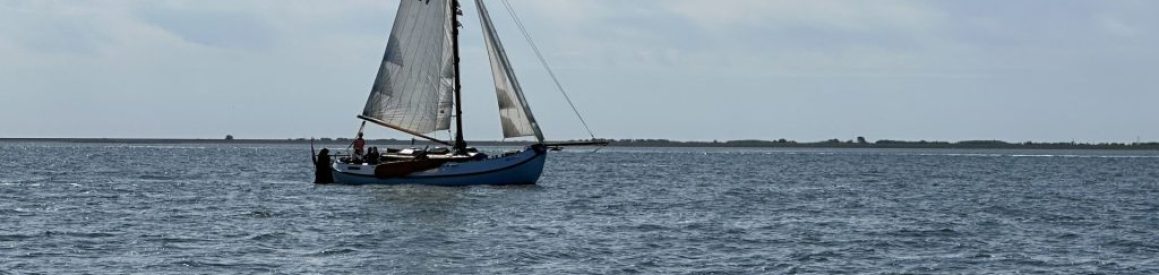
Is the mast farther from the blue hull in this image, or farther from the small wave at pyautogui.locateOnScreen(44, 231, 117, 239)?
the small wave at pyautogui.locateOnScreen(44, 231, 117, 239)

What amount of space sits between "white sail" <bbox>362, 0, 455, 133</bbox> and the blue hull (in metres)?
2.73

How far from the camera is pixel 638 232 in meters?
43.5

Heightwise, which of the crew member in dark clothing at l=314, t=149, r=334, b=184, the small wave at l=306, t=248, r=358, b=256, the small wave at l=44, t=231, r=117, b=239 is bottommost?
the small wave at l=306, t=248, r=358, b=256

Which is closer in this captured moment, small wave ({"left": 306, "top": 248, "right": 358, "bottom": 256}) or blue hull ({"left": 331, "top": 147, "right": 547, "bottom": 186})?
small wave ({"left": 306, "top": 248, "right": 358, "bottom": 256})

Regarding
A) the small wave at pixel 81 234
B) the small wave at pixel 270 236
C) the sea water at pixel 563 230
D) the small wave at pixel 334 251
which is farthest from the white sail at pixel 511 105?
the small wave at pixel 334 251

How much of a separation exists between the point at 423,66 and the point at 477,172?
544 centimetres

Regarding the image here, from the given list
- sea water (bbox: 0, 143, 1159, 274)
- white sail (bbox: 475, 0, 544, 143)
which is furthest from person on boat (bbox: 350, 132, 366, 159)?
white sail (bbox: 475, 0, 544, 143)

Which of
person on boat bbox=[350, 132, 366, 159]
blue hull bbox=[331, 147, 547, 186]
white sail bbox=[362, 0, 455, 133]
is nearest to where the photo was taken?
blue hull bbox=[331, 147, 547, 186]

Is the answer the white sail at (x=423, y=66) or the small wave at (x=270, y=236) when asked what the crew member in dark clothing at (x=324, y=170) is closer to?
the white sail at (x=423, y=66)

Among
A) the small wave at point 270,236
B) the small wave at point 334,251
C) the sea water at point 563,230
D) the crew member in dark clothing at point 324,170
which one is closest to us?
the sea water at point 563,230

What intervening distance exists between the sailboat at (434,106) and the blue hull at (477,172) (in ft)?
0.13

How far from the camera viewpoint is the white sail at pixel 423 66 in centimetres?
6769

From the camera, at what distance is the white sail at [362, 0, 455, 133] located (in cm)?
6769

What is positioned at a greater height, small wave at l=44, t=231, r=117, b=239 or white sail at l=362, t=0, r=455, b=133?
white sail at l=362, t=0, r=455, b=133
